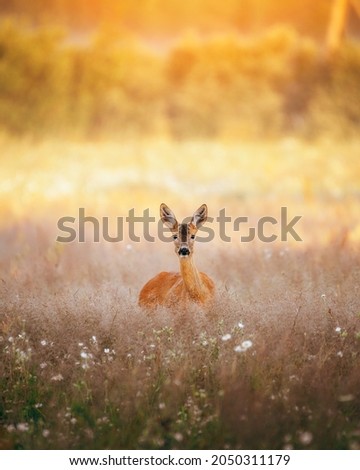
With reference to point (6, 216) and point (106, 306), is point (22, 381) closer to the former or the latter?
point (106, 306)

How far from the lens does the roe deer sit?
6.75m

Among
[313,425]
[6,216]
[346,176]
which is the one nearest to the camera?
[313,425]

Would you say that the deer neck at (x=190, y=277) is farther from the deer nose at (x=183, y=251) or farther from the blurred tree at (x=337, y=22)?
the blurred tree at (x=337, y=22)

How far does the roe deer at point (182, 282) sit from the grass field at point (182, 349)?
224 mm

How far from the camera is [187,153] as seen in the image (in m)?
19.2

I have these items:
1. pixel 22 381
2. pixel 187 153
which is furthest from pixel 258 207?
pixel 22 381

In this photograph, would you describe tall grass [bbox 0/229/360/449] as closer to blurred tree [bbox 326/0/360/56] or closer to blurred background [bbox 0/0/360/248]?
blurred background [bbox 0/0/360/248]

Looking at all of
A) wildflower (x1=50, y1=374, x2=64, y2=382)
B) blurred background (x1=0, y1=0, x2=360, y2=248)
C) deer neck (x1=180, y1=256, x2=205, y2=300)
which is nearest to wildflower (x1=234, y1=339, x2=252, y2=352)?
wildflower (x1=50, y1=374, x2=64, y2=382)

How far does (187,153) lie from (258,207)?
6796 mm

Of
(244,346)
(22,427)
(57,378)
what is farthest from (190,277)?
(22,427)

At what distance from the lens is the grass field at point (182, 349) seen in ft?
15.4

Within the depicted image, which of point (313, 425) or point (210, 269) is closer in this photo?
point (313, 425)

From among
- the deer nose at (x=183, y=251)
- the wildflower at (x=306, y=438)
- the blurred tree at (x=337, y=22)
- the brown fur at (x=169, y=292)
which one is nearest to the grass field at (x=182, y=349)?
the wildflower at (x=306, y=438)

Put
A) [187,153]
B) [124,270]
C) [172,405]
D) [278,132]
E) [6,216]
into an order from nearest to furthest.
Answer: [172,405]
[124,270]
[6,216]
[187,153]
[278,132]
